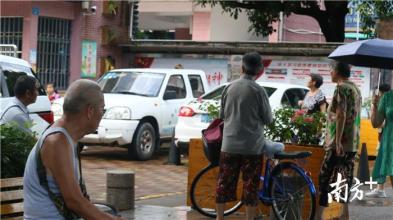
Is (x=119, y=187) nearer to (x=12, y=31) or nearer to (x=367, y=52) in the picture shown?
(x=367, y=52)

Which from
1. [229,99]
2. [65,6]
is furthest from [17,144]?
[65,6]

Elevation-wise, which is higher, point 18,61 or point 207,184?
point 18,61

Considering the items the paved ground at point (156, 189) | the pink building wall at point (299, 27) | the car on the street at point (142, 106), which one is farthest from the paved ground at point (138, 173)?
the pink building wall at point (299, 27)

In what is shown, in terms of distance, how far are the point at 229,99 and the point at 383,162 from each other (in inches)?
85.9

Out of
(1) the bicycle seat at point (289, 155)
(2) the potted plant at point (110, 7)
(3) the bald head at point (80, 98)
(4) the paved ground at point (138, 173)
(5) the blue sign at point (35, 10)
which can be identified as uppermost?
(2) the potted plant at point (110, 7)

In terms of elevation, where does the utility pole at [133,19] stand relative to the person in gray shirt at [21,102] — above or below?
above

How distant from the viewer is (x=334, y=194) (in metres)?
7.65

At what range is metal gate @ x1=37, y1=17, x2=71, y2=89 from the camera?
20438mm

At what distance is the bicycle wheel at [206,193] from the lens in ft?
26.9

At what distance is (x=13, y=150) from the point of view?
5547 millimetres

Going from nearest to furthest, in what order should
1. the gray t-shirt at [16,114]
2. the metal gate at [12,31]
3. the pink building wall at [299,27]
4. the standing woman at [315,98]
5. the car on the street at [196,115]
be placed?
the gray t-shirt at [16,114]
the standing woman at [315,98]
the car on the street at [196,115]
the metal gate at [12,31]
the pink building wall at [299,27]

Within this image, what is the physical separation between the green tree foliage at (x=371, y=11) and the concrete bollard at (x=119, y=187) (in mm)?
9857

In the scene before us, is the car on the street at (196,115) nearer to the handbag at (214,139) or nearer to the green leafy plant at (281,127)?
the green leafy plant at (281,127)

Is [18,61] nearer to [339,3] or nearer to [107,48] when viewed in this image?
[339,3]
